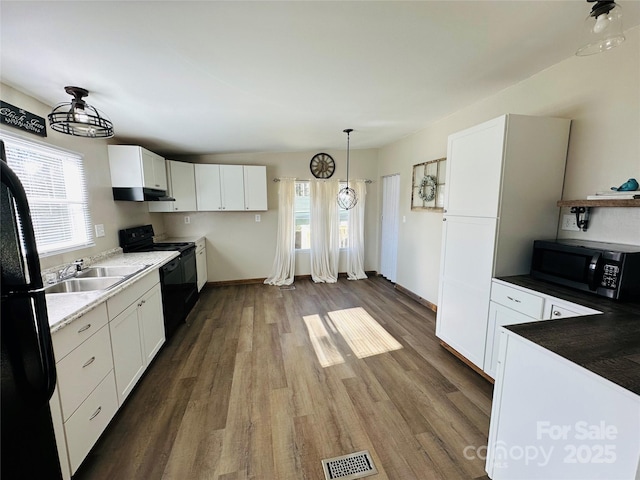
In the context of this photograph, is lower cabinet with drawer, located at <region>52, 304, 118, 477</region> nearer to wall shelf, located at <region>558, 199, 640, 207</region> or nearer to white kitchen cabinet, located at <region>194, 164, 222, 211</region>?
white kitchen cabinet, located at <region>194, 164, 222, 211</region>

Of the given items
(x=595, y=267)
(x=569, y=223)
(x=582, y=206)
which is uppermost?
(x=582, y=206)

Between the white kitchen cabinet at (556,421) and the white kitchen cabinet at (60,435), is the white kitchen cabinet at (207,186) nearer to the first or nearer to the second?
the white kitchen cabinet at (60,435)

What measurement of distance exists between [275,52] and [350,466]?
2.56 metres

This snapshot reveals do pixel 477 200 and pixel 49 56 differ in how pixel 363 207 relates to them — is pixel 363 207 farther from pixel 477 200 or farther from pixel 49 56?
pixel 49 56

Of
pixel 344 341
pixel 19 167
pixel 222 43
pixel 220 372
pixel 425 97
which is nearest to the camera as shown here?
pixel 222 43

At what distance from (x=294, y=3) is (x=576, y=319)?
2160 millimetres

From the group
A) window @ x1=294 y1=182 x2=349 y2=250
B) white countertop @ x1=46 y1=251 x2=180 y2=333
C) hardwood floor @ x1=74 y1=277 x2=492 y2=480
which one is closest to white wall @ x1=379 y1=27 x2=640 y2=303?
hardwood floor @ x1=74 y1=277 x2=492 y2=480

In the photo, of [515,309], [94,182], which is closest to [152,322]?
[94,182]

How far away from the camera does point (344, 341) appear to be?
2.88m

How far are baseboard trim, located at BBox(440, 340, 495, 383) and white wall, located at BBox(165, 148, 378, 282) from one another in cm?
306

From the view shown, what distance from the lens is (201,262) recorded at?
4379 mm

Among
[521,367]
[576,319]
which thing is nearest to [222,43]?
[521,367]

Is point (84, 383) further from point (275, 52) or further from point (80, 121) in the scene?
point (275, 52)

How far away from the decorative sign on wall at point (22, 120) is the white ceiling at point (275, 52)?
186 mm
